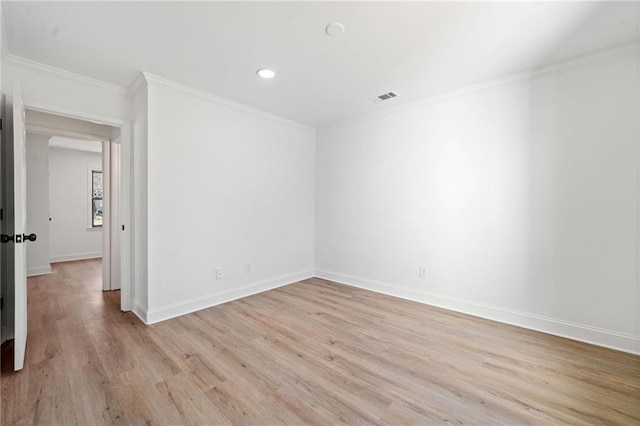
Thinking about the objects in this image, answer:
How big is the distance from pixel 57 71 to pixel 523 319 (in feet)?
16.9

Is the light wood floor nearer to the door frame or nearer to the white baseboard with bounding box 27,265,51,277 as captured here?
the door frame

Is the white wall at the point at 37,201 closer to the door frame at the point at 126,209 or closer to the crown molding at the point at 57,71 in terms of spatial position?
the door frame at the point at 126,209

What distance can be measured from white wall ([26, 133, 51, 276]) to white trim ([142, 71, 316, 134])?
11.3ft

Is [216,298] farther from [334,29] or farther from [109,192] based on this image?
[334,29]

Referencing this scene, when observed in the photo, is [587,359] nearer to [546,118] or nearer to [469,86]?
[546,118]

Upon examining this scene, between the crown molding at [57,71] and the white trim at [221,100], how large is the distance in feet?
0.72

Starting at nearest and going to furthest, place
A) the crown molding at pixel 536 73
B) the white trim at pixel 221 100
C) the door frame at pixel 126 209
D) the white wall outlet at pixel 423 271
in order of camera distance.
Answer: the crown molding at pixel 536 73 → the white trim at pixel 221 100 → the door frame at pixel 126 209 → the white wall outlet at pixel 423 271

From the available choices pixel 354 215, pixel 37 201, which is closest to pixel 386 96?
pixel 354 215

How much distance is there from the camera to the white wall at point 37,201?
4.69 metres

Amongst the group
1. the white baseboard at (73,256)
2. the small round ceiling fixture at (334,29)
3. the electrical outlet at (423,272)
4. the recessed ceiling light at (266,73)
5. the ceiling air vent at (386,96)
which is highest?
the ceiling air vent at (386,96)

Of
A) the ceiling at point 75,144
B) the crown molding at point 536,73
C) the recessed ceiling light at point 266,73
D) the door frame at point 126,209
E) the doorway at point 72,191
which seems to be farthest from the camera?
the ceiling at point 75,144

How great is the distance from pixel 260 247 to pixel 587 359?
11.5 ft

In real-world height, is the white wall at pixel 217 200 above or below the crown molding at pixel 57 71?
below

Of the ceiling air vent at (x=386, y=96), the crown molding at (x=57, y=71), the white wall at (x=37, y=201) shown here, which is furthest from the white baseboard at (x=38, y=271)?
the ceiling air vent at (x=386, y=96)
